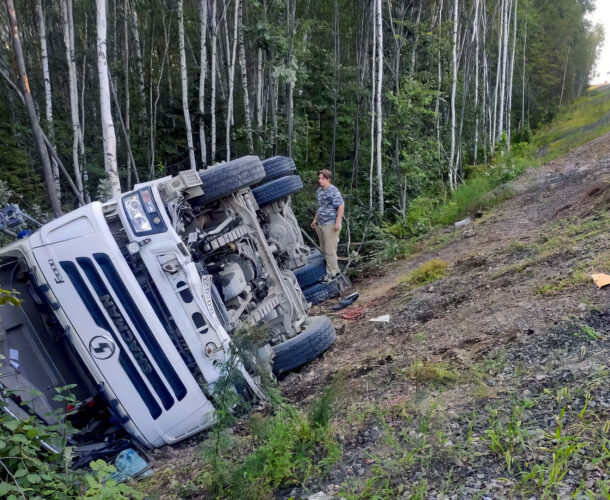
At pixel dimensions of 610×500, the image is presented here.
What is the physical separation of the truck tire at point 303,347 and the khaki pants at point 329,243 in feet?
8.60

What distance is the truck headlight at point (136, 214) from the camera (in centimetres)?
379

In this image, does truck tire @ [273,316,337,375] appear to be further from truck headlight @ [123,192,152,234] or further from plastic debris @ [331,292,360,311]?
plastic debris @ [331,292,360,311]

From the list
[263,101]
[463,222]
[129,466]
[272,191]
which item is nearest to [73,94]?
[263,101]

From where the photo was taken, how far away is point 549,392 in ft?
9.53

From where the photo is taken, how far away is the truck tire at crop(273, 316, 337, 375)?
449 centimetres

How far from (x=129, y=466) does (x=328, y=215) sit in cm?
468

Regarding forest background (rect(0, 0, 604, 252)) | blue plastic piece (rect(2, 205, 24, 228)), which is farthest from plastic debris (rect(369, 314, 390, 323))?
forest background (rect(0, 0, 604, 252))

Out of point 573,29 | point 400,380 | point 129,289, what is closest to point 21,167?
point 129,289

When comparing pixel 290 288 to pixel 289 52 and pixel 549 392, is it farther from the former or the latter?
pixel 289 52

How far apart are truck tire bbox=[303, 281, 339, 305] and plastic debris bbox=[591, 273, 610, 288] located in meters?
3.63

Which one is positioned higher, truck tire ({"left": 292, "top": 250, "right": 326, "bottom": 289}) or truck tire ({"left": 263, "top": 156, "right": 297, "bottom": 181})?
truck tire ({"left": 263, "top": 156, "right": 297, "bottom": 181})

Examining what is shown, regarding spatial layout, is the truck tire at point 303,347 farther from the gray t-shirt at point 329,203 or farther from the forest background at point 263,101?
the forest background at point 263,101

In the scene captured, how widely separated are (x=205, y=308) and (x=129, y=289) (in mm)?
547

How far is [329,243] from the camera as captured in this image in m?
7.39
